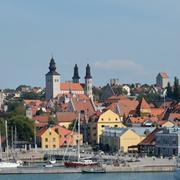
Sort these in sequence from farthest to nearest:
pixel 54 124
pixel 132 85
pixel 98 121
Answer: pixel 132 85 < pixel 54 124 < pixel 98 121

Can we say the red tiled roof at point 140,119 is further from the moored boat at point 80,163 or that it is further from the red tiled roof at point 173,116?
the moored boat at point 80,163

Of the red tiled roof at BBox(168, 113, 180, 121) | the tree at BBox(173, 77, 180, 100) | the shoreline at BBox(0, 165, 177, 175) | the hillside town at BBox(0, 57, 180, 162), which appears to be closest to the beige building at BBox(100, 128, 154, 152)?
the hillside town at BBox(0, 57, 180, 162)

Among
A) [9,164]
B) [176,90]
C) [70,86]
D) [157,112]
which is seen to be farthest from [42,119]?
[70,86]

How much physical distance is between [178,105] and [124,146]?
816 inches

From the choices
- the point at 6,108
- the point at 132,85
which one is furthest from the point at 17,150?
the point at 132,85

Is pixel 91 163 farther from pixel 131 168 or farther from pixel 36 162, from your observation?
pixel 36 162

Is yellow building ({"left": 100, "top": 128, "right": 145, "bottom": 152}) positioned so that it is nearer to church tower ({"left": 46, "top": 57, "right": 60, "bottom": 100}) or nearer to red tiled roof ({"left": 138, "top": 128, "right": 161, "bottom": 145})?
red tiled roof ({"left": 138, "top": 128, "right": 161, "bottom": 145})

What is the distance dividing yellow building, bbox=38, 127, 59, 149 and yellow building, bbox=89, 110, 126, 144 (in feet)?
11.7

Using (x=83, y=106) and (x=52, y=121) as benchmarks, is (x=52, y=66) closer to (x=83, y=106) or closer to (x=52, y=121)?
(x=83, y=106)

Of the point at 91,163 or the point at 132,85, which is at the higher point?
the point at 132,85

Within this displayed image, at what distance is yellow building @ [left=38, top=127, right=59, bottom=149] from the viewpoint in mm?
65000

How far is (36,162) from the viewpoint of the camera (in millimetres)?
56594

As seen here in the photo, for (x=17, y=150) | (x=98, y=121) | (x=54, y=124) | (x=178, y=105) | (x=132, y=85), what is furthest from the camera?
(x=132, y=85)

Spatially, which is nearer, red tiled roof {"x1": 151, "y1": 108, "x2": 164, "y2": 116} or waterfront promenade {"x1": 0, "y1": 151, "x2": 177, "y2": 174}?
waterfront promenade {"x1": 0, "y1": 151, "x2": 177, "y2": 174}
